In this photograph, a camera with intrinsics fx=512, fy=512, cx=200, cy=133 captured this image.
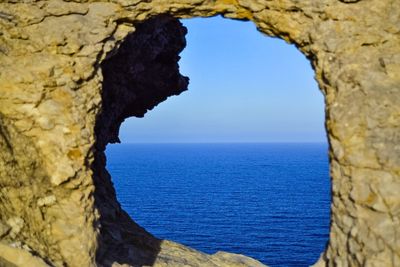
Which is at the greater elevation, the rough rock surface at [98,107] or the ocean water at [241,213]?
the ocean water at [241,213]

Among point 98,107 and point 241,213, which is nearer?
point 98,107

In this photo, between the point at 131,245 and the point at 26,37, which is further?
the point at 131,245

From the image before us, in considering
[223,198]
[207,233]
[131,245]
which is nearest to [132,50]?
[131,245]

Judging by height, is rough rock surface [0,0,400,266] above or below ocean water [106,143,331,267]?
below

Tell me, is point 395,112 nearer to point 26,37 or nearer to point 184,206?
point 26,37

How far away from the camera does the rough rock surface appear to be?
11.4m

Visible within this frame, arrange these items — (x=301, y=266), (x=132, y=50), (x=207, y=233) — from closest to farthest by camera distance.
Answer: (x=132, y=50), (x=301, y=266), (x=207, y=233)

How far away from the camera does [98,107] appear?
44.8 feet

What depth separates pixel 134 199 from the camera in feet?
346

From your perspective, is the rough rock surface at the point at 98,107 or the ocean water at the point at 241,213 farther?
the ocean water at the point at 241,213

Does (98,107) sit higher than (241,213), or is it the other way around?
(241,213)

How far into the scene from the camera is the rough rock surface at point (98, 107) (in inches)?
447

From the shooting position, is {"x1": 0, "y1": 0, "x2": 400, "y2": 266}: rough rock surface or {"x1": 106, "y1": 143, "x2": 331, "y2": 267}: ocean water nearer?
{"x1": 0, "y1": 0, "x2": 400, "y2": 266}: rough rock surface

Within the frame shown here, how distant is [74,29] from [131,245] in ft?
37.7
